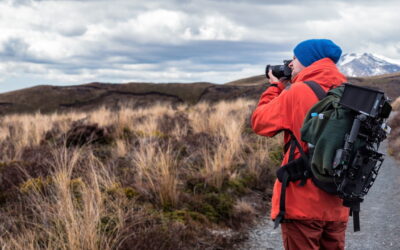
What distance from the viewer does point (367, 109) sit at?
7.01 feet

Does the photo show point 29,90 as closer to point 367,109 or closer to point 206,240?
point 206,240

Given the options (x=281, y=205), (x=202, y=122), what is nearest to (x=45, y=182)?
(x=281, y=205)

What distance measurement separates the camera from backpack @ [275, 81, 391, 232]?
2174 mm

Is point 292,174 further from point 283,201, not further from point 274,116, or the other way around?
point 274,116

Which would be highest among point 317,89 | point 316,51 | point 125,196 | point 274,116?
point 316,51

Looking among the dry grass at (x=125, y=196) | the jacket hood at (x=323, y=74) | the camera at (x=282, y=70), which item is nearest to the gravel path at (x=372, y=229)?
the dry grass at (x=125, y=196)

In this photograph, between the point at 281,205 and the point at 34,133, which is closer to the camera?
the point at 281,205

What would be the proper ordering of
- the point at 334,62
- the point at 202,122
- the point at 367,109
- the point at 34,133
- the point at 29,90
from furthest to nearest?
the point at 29,90
the point at 202,122
the point at 34,133
the point at 334,62
the point at 367,109

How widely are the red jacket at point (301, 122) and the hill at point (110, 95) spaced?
29.2m

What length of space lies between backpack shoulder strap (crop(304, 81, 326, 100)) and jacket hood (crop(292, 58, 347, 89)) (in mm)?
57

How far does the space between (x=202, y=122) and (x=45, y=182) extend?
7006 mm

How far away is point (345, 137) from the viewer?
87.4 inches

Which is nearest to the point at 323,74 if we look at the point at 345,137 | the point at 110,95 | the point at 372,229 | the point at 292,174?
the point at 345,137

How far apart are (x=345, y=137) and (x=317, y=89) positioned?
36 cm
